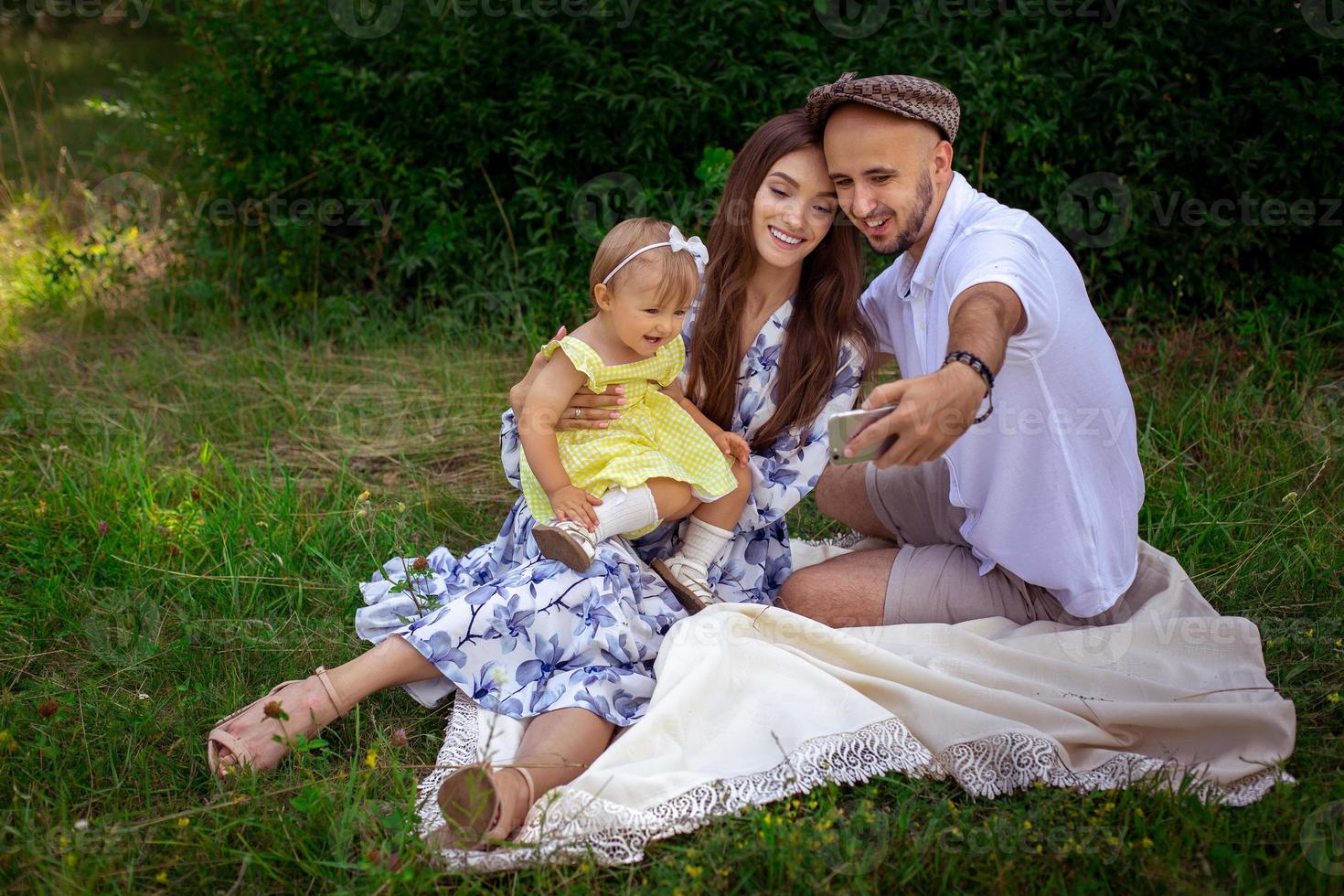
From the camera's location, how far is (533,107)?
4.98m

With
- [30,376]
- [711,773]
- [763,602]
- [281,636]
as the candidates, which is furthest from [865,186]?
[30,376]

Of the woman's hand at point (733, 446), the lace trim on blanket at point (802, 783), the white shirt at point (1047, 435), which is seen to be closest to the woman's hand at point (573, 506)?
the woman's hand at point (733, 446)

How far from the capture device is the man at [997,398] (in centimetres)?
272

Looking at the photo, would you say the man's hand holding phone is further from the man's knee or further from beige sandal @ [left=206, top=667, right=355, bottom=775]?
beige sandal @ [left=206, top=667, right=355, bottom=775]

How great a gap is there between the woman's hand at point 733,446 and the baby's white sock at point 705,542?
205 mm

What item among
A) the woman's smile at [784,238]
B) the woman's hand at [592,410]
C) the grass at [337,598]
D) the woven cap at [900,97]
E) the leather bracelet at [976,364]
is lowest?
the grass at [337,598]

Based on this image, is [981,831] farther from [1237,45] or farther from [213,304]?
[213,304]

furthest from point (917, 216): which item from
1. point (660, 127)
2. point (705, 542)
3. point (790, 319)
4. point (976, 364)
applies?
point (660, 127)

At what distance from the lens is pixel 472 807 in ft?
7.22

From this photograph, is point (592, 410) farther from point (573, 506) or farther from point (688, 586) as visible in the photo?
point (688, 586)

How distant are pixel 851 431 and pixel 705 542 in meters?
1.03

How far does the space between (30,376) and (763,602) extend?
136 inches

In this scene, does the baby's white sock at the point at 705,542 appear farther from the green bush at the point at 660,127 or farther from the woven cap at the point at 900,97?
the green bush at the point at 660,127

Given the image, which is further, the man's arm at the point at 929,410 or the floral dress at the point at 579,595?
the floral dress at the point at 579,595
